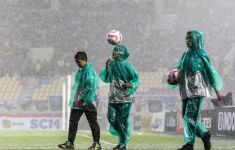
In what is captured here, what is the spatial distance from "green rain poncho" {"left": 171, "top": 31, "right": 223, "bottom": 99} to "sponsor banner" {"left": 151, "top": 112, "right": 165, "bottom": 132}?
60.4 ft

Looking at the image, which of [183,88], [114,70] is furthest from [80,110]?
[183,88]

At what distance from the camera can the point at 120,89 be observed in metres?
7.93

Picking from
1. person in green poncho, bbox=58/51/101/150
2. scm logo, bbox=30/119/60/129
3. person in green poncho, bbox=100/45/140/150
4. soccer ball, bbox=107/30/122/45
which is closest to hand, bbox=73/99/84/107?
person in green poncho, bbox=58/51/101/150

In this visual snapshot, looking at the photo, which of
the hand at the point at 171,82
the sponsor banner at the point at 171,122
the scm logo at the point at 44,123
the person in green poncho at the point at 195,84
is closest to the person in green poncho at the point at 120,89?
the hand at the point at 171,82

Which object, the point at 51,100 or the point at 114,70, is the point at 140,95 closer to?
the point at 51,100

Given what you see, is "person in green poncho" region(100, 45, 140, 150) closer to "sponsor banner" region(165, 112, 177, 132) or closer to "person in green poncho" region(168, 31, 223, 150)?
"person in green poncho" region(168, 31, 223, 150)

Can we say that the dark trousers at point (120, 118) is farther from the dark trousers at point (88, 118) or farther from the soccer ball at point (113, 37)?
the soccer ball at point (113, 37)

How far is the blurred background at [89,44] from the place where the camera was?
116ft

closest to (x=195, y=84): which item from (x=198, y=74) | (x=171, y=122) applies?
(x=198, y=74)

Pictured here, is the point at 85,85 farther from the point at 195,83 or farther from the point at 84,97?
the point at 195,83

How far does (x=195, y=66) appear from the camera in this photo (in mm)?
7125

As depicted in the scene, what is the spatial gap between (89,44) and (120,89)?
33905 millimetres

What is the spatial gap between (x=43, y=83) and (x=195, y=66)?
3152 cm

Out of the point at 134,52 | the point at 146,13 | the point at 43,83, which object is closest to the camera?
the point at 43,83
